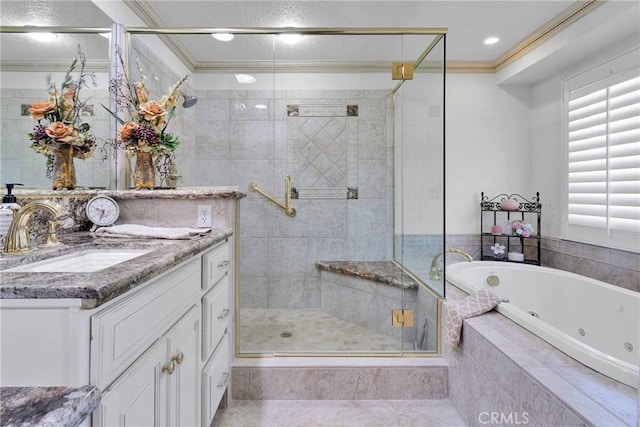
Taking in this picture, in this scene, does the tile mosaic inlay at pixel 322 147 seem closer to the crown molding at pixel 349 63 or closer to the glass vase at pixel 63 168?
the crown molding at pixel 349 63

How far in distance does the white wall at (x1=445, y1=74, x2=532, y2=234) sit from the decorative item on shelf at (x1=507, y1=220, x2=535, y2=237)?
29cm

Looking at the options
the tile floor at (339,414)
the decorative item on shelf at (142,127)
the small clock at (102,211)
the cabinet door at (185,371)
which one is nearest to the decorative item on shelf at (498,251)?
the tile floor at (339,414)

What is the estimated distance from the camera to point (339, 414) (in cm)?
158

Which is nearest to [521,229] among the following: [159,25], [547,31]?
[547,31]

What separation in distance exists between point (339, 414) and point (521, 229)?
217cm

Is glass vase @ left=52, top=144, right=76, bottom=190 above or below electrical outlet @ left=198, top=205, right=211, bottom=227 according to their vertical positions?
above

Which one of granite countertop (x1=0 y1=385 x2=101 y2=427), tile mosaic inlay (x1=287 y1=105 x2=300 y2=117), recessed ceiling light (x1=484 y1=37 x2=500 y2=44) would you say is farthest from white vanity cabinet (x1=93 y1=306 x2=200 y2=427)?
recessed ceiling light (x1=484 y1=37 x2=500 y2=44)

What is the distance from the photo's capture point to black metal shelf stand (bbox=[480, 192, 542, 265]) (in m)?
2.66

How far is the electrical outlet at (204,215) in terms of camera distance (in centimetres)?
159

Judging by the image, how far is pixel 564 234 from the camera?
8.02 ft

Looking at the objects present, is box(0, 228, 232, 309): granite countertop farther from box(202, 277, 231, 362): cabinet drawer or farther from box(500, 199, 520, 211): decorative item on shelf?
box(500, 199, 520, 211): decorative item on shelf

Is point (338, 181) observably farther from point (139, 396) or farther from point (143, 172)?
point (139, 396)

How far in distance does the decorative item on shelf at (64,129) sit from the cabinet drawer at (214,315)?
88cm

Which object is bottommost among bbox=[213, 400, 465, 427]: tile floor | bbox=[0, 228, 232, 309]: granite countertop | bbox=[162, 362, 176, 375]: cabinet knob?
bbox=[213, 400, 465, 427]: tile floor
